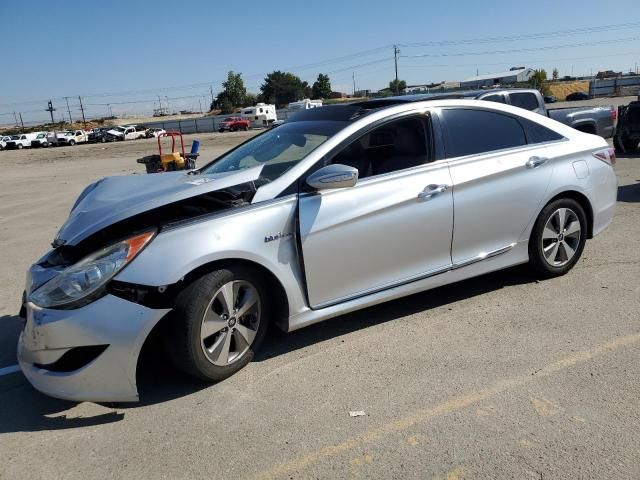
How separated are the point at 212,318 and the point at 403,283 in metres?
1.45

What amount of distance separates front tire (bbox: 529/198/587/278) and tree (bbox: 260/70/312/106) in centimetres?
12291

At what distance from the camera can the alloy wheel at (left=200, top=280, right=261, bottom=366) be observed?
3340mm

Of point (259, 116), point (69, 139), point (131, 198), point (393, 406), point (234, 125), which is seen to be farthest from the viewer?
point (259, 116)

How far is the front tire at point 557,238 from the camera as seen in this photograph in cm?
472

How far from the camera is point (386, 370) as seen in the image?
3.54 m

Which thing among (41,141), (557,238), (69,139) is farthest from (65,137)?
(557,238)

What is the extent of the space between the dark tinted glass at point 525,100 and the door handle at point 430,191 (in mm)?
8168

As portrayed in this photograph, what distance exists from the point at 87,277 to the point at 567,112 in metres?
12.8

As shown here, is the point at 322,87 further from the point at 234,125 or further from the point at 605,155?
the point at 605,155

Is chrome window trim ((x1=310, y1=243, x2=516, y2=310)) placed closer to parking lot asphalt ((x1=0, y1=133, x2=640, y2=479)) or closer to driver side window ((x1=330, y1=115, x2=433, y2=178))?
parking lot asphalt ((x1=0, y1=133, x2=640, y2=479))

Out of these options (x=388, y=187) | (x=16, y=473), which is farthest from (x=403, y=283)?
(x=16, y=473)

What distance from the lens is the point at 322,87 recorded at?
12838 centimetres

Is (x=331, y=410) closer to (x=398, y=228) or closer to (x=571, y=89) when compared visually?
(x=398, y=228)

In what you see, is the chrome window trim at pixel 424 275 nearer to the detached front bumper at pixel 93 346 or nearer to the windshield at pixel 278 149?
the windshield at pixel 278 149
